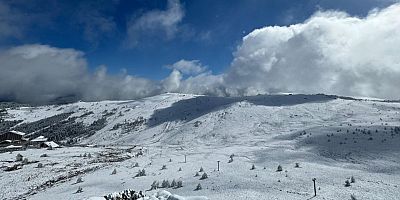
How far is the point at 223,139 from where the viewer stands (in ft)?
214

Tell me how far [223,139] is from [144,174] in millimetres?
37434

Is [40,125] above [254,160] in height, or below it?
above

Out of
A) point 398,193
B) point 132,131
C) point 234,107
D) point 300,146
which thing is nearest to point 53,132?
point 132,131

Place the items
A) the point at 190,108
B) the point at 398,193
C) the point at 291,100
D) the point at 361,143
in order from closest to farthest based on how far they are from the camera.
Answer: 1. the point at 398,193
2. the point at 361,143
3. the point at 291,100
4. the point at 190,108

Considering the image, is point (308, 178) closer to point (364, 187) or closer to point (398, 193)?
point (364, 187)

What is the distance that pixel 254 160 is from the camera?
34.4 m

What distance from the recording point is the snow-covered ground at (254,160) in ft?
69.7

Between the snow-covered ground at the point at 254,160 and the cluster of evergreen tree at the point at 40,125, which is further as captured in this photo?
the cluster of evergreen tree at the point at 40,125

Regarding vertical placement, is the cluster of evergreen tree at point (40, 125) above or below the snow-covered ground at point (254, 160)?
above

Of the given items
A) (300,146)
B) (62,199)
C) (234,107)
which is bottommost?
(62,199)

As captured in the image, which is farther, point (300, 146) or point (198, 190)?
point (300, 146)

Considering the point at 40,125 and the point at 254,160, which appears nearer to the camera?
the point at 254,160

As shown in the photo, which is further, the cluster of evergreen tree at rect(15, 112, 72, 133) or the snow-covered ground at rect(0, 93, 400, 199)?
the cluster of evergreen tree at rect(15, 112, 72, 133)

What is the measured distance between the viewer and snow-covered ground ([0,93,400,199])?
2123 cm
